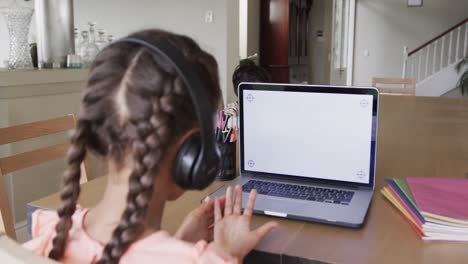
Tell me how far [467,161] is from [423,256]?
773 millimetres

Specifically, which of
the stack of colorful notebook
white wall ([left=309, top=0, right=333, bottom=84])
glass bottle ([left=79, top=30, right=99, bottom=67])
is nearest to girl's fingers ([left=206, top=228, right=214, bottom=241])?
the stack of colorful notebook

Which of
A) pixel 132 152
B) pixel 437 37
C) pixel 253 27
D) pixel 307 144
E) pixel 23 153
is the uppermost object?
pixel 253 27

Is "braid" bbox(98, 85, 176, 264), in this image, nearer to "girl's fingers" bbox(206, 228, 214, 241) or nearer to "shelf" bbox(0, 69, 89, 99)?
"girl's fingers" bbox(206, 228, 214, 241)

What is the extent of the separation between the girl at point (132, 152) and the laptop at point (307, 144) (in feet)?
1.37

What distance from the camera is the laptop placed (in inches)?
42.0

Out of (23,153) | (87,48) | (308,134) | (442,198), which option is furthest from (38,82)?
(442,198)

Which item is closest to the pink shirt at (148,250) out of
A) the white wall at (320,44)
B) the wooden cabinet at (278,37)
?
the wooden cabinet at (278,37)

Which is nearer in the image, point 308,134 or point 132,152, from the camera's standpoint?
point 132,152

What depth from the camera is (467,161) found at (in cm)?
142

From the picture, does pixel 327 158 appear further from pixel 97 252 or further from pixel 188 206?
pixel 97 252

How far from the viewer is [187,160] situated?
62cm

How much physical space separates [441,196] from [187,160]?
62 centimetres

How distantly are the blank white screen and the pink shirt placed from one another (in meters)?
0.57

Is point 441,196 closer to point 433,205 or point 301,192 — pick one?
point 433,205
